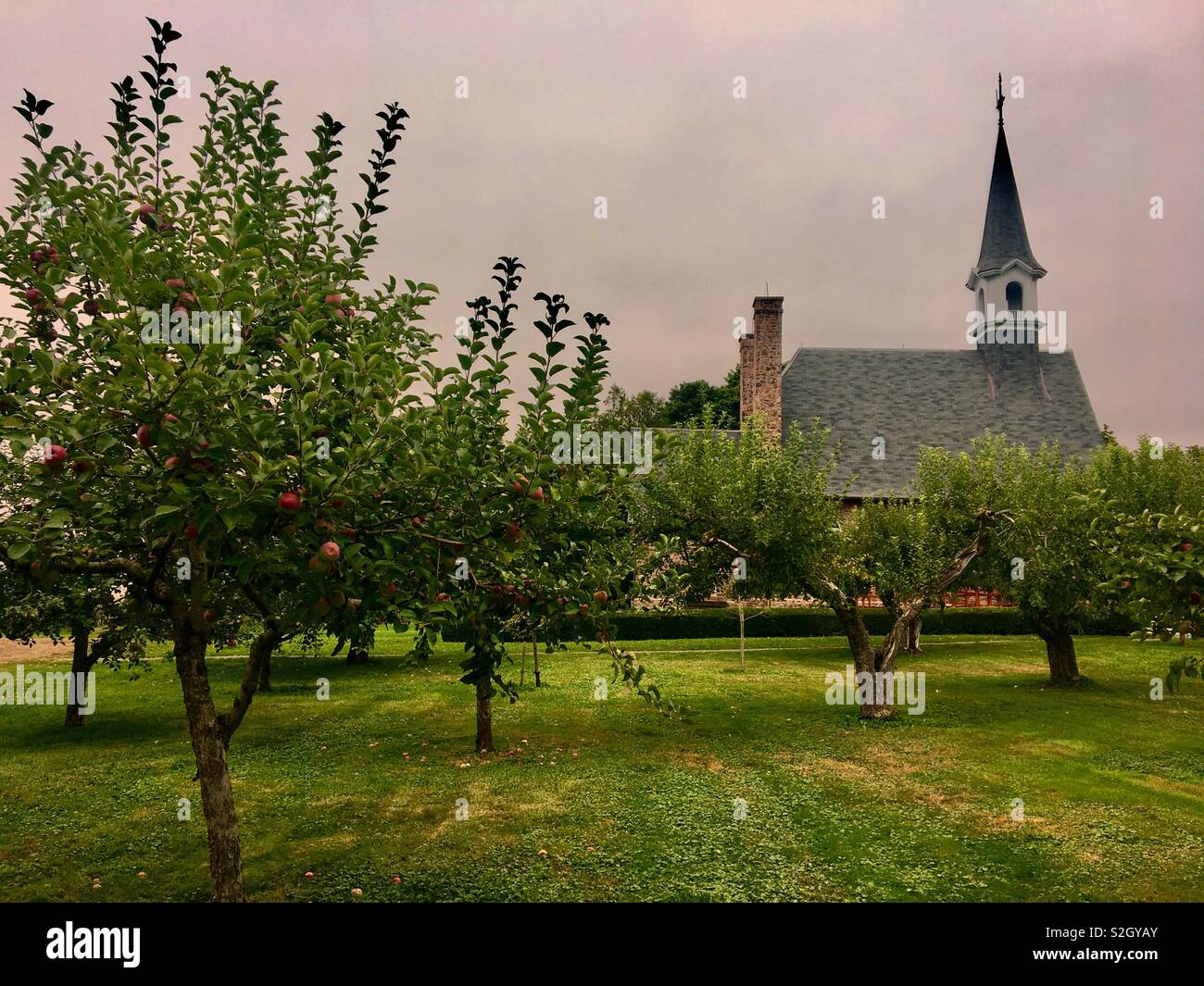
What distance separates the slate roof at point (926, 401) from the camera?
4531cm

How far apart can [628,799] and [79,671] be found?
13.1 meters

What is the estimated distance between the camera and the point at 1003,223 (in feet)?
173

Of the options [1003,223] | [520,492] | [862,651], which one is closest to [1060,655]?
[862,651]

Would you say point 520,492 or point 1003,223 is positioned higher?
point 1003,223

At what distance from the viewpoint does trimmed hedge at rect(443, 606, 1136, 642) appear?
3506 cm

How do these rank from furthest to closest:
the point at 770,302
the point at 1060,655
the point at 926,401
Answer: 1. the point at 926,401
2. the point at 770,302
3. the point at 1060,655

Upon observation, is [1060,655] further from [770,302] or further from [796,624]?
[770,302]

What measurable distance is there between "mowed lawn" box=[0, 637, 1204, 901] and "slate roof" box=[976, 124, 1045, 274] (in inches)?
1498

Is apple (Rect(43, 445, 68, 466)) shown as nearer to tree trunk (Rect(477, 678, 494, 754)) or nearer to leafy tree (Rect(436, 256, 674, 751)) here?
leafy tree (Rect(436, 256, 674, 751))

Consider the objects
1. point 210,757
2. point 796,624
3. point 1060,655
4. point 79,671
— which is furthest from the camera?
point 796,624

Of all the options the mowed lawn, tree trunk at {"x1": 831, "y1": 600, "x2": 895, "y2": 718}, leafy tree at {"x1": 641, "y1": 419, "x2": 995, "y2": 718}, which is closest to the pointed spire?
the mowed lawn

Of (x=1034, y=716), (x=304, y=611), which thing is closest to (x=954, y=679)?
(x=1034, y=716)
